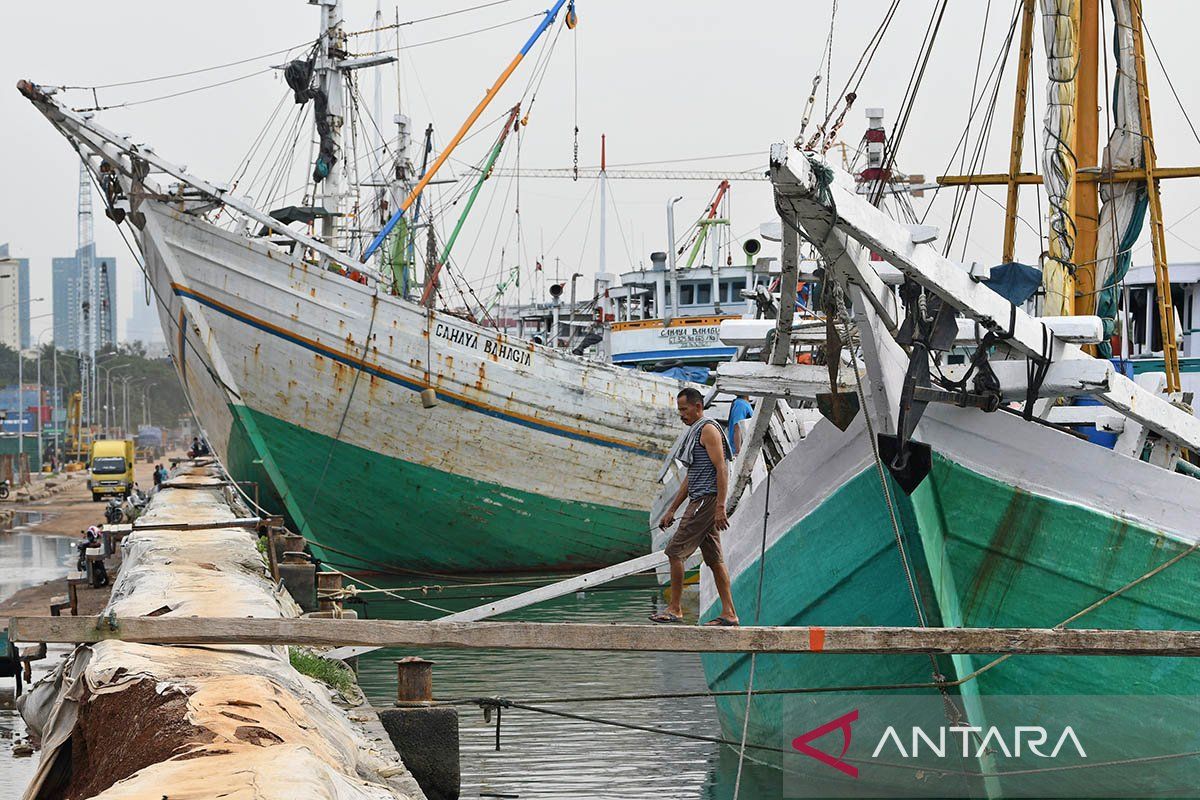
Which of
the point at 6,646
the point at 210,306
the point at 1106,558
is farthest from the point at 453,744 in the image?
the point at 210,306

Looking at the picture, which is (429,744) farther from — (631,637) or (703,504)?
(703,504)

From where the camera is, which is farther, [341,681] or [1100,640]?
[341,681]

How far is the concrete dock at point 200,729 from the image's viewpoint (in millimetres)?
4707

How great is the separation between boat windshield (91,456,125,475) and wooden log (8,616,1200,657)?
46.2 m

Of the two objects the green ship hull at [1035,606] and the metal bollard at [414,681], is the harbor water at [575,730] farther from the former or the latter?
the green ship hull at [1035,606]

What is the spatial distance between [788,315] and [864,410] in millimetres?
686

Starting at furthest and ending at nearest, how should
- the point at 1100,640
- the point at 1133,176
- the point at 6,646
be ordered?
the point at 1133,176
the point at 6,646
the point at 1100,640

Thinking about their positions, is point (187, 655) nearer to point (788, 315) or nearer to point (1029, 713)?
point (788, 315)

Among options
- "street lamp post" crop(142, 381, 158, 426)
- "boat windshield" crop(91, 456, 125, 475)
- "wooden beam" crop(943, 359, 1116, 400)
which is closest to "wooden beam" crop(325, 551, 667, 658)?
"wooden beam" crop(943, 359, 1116, 400)

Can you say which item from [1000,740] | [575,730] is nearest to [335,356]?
[575,730]

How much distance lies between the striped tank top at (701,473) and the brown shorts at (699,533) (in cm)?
4

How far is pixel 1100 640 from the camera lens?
248 inches

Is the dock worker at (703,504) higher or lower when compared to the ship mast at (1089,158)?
lower

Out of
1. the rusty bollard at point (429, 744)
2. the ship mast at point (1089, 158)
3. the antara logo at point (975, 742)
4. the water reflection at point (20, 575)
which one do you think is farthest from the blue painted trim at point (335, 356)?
the rusty bollard at point (429, 744)
